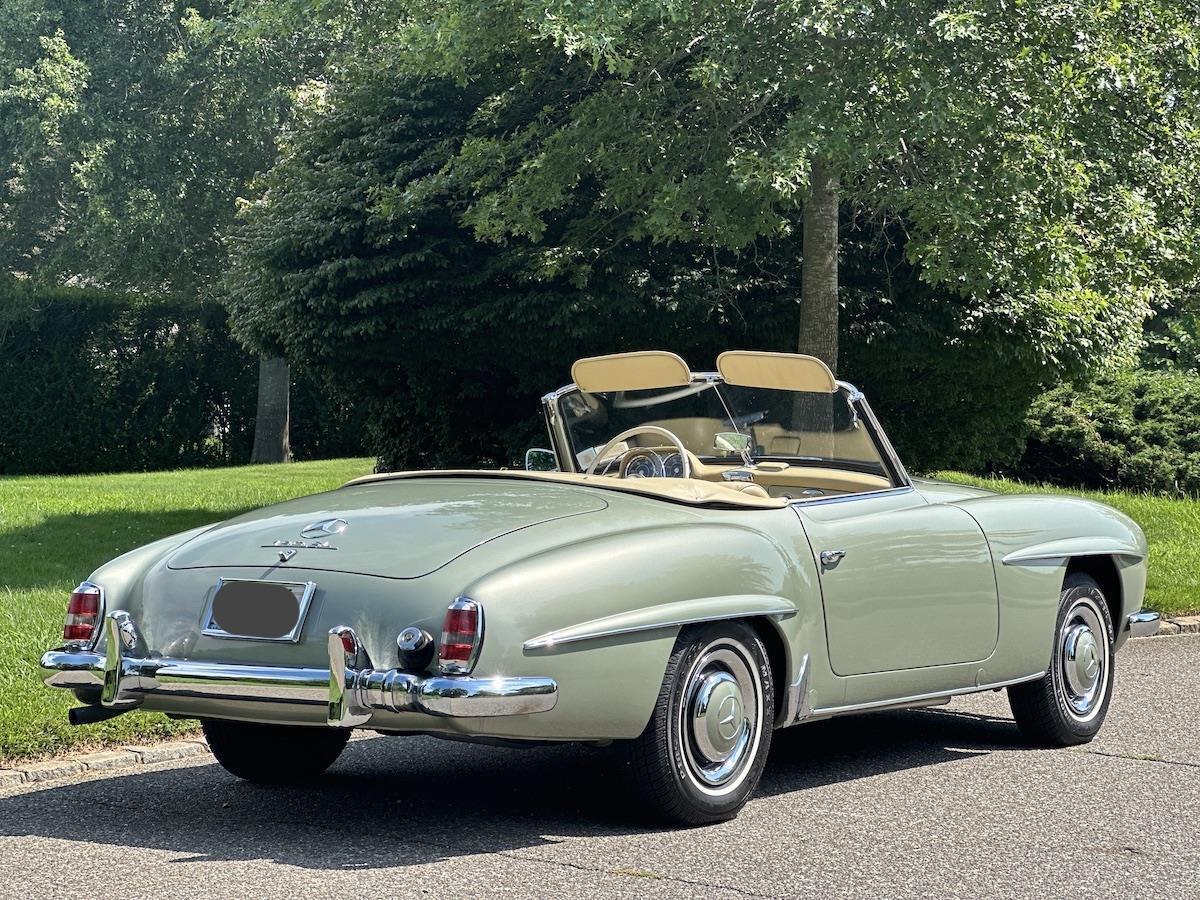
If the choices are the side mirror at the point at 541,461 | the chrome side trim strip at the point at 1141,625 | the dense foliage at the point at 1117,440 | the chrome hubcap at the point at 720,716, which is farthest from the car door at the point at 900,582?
the dense foliage at the point at 1117,440

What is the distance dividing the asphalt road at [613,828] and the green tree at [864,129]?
17.6ft

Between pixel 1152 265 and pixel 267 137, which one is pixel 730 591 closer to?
pixel 1152 265

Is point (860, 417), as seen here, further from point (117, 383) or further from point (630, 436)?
point (117, 383)

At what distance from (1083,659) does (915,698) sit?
45.7 inches

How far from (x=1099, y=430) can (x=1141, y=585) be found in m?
15.0

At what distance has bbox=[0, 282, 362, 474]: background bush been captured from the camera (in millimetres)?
25109

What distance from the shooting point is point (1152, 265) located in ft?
46.2

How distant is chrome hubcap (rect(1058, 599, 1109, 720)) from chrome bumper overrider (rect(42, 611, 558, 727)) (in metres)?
2.96

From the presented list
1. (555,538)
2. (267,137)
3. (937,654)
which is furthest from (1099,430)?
(555,538)

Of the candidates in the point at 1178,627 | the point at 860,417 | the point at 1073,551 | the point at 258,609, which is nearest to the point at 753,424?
the point at 860,417

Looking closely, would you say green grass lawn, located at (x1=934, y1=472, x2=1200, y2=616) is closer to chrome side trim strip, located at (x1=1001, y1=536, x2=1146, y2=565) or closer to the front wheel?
chrome side trim strip, located at (x1=1001, y1=536, x2=1146, y2=565)

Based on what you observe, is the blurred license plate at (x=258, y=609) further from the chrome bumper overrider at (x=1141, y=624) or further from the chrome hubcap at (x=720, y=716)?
the chrome bumper overrider at (x=1141, y=624)

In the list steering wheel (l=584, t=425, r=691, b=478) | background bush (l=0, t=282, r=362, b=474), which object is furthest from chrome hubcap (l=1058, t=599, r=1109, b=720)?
background bush (l=0, t=282, r=362, b=474)

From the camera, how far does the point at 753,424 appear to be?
7.00 meters
